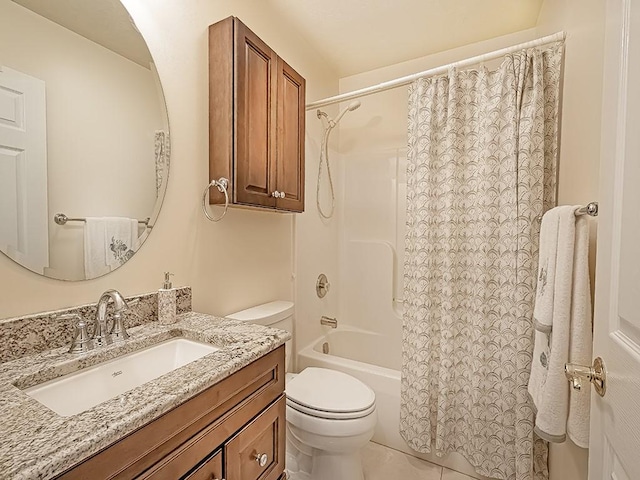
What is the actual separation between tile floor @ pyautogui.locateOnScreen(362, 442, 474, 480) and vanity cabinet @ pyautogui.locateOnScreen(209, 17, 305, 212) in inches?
57.2

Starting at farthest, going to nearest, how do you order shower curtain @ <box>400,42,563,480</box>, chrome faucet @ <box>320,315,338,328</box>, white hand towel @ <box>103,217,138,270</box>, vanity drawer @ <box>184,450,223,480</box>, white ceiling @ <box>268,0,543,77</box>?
chrome faucet @ <box>320,315,338,328</box>, white ceiling @ <box>268,0,543,77</box>, shower curtain @ <box>400,42,563,480</box>, white hand towel @ <box>103,217,138,270</box>, vanity drawer @ <box>184,450,223,480</box>

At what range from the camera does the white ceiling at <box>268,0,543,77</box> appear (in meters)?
1.75

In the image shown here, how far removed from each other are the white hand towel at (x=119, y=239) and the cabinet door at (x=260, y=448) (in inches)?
27.4

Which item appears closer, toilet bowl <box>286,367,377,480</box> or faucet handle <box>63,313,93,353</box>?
faucet handle <box>63,313,93,353</box>

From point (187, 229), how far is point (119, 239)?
276 millimetres

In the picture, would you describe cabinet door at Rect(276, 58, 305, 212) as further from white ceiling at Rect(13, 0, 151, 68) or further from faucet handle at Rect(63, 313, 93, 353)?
faucet handle at Rect(63, 313, 93, 353)

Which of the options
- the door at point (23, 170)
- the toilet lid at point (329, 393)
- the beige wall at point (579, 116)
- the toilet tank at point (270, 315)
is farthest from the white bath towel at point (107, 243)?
the beige wall at point (579, 116)

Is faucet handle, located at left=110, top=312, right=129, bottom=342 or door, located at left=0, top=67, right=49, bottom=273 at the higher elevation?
door, located at left=0, top=67, right=49, bottom=273

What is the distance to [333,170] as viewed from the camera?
2.57 metres

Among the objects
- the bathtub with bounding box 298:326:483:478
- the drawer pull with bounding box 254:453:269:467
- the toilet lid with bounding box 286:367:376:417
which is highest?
the drawer pull with bounding box 254:453:269:467

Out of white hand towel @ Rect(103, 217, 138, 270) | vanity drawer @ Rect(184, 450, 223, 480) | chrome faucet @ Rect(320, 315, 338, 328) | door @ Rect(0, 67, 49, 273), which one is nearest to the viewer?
vanity drawer @ Rect(184, 450, 223, 480)

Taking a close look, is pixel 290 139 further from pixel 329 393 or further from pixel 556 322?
pixel 556 322

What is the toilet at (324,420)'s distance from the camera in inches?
50.8

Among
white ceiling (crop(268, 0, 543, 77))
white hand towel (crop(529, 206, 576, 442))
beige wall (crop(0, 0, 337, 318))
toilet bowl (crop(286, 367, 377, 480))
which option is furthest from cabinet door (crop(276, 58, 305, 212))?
white hand towel (crop(529, 206, 576, 442))
